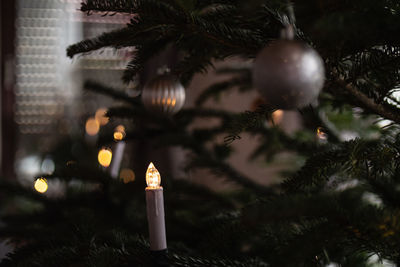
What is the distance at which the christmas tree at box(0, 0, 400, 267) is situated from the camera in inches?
11.4

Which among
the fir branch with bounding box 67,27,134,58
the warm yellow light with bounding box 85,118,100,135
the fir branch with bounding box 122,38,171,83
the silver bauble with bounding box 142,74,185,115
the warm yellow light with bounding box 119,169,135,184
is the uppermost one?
the fir branch with bounding box 67,27,134,58

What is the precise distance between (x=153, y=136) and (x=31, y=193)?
260mm

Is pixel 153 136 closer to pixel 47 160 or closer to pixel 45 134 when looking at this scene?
pixel 47 160

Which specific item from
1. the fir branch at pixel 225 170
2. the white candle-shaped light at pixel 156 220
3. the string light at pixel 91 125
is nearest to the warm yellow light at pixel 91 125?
the string light at pixel 91 125

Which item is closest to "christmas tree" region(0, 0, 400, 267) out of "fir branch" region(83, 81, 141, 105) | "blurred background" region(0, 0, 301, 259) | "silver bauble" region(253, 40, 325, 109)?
"silver bauble" region(253, 40, 325, 109)

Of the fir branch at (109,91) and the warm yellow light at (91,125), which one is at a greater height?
the fir branch at (109,91)

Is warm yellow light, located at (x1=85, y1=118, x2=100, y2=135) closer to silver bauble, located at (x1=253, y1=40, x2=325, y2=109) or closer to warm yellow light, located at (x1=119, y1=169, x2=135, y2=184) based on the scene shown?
warm yellow light, located at (x1=119, y1=169, x2=135, y2=184)

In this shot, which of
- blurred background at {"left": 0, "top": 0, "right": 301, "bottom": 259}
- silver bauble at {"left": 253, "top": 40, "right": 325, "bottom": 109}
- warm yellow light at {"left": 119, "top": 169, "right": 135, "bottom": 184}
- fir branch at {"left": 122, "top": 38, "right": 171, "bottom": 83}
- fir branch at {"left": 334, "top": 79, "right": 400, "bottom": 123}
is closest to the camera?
silver bauble at {"left": 253, "top": 40, "right": 325, "bottom": 109}

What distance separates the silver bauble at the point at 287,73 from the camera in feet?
0.95

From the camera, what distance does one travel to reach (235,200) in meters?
0.81

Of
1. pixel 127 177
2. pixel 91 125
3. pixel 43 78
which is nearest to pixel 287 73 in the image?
pixel 127 177

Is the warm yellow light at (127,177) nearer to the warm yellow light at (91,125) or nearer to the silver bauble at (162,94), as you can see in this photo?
the silver bauble at (162,94)

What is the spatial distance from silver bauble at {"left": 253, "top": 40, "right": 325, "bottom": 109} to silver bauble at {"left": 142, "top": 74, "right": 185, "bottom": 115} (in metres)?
0.23

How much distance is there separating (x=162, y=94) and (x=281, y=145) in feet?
0.97
